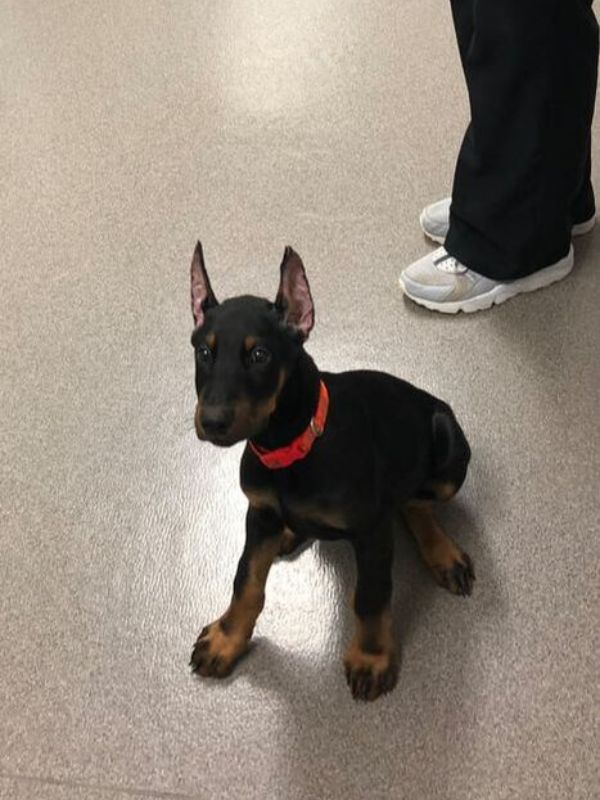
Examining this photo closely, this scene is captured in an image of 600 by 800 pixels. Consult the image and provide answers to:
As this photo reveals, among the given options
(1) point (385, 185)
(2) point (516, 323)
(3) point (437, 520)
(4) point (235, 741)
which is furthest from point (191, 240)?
(4) point (235, 741)

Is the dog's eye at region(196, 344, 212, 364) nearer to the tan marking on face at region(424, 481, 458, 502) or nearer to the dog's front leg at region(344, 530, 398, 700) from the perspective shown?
the dog's front leg at region(344, 530, 398, 700)

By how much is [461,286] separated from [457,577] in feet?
2.49

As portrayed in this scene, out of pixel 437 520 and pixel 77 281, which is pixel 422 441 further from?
Result: pixel 77 281

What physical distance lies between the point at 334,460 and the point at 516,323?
0.90 m

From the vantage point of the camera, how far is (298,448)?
126cm

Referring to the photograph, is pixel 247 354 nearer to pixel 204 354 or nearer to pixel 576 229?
pixel 204 354

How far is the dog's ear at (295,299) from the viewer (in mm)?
1213

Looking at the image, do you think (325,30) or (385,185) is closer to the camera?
(385,185)

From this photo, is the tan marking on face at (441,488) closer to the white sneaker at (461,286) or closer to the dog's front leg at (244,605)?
the dog's front leg at (244,605)

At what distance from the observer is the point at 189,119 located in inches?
106

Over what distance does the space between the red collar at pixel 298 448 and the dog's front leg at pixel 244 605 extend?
0.14 m

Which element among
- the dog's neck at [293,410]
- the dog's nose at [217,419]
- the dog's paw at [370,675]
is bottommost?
the dog's paw at [370,675]

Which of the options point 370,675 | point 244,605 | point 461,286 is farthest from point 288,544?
point 461,286

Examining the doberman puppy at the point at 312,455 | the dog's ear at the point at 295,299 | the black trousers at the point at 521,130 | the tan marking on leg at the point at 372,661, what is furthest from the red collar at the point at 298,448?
the black trousers at the point at 521,130
